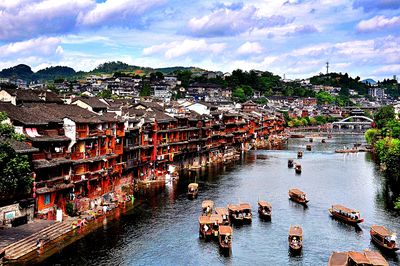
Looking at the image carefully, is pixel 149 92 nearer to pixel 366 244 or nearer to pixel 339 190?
pixel 339 190

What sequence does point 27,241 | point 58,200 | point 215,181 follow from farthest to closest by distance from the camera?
point 215,181 < point 58,200 < point 27,241

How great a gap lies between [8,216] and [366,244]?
3162cm

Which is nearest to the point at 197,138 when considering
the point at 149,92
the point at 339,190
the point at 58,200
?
the point at 339,190

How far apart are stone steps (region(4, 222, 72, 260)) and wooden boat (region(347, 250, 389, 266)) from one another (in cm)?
2425

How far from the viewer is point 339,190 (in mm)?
71625

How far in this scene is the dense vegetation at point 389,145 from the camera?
67688 millimetres

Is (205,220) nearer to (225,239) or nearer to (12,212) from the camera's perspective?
(225,239)

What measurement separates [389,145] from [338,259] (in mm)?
44122

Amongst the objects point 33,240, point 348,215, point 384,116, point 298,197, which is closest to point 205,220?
point 33,240

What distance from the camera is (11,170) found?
126ft

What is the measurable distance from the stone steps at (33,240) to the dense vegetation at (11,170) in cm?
372

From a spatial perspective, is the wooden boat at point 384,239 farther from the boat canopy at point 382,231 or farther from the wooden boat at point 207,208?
the wooden boat at point 207,208

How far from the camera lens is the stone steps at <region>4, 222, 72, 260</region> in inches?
1448

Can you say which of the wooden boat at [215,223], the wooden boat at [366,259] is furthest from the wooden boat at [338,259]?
the wooden boat at [215,223]
